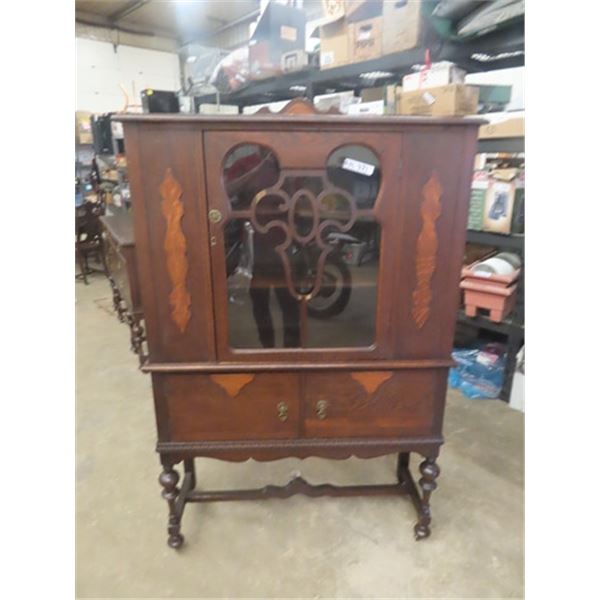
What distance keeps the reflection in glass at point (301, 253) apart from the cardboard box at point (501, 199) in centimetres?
105

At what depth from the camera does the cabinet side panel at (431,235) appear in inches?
34.5

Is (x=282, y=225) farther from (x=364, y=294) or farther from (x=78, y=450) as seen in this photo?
(x=78, y=450)

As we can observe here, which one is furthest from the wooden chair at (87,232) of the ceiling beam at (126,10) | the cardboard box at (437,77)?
the cardboard box at (437,77)

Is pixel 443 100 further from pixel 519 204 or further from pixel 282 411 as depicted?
pixel 282 411

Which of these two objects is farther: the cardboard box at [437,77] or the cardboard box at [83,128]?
the cardboard box at [83,128]

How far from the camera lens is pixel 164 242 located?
0.91 metres

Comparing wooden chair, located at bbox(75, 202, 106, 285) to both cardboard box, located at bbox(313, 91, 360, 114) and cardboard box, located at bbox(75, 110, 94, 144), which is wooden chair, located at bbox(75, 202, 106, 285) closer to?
cardboard box, located at bbox(75, 110, 94, 144)

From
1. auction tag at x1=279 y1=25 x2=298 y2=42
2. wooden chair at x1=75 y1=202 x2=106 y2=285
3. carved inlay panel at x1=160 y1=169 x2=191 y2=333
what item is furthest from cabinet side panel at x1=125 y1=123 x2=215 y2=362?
wooden chair at x1=75 y1=202 x2=106 y2=285

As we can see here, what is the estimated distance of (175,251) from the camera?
914 mm

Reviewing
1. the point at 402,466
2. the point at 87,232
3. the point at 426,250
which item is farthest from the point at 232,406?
the point at 87,232

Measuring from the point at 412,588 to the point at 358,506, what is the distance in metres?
0.30

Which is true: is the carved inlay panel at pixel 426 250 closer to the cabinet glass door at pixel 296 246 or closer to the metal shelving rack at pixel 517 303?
the cabinet glass door at pixel 296 246
